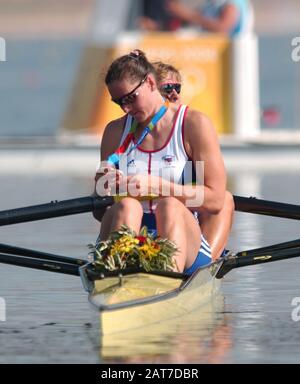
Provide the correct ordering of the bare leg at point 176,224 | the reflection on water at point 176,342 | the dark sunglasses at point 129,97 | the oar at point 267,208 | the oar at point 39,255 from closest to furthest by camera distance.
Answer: the reflection on water at point 176,342 < the bare leg at point 176,224 < the dark sunglasses at point 129,97 < the oar at point 39,255 < the oar at point 267,208

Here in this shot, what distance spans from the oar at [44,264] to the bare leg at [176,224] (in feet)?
2.70

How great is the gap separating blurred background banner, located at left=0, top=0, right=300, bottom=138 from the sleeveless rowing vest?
1.72 feet

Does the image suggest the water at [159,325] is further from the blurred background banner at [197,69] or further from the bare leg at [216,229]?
the blurred background banner at [197,69]

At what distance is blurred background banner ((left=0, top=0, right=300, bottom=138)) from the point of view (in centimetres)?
1823

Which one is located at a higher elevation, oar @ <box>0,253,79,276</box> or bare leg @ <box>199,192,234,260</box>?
bare leg @ <box>199,192,234,260</box>

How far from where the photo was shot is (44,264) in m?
9.56

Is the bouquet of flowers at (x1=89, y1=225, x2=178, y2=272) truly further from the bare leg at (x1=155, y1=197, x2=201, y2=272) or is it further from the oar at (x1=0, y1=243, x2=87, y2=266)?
the oar at (x1=0, y1=243, x2=87, y2=266)

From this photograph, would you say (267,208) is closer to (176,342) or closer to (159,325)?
(159,325)

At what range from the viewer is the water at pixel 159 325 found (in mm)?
7840

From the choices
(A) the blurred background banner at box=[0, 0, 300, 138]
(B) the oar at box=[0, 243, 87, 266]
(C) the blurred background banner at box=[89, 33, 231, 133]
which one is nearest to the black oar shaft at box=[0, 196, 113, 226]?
(B) the oar at box=[0, 243, 87, 266]

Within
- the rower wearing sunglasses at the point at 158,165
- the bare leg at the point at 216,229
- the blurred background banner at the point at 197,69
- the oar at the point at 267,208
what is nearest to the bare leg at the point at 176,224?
the rower wearing sunglasses at the point at 158,165
